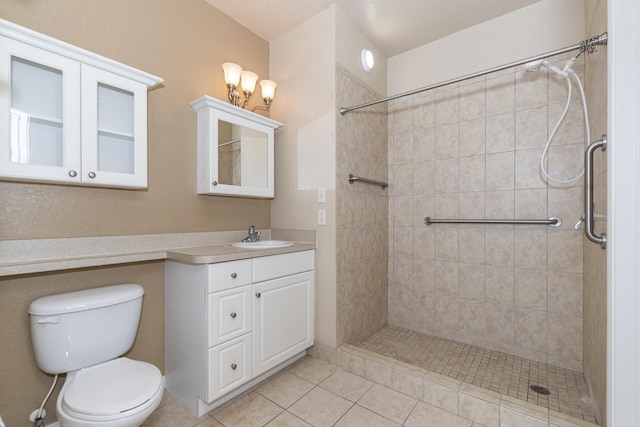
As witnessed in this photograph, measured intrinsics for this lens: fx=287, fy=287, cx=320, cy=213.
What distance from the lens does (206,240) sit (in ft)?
6.51

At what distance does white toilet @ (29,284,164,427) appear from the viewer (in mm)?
1087

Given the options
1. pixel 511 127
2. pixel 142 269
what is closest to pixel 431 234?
pixel 511 127

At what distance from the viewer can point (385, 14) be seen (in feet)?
7.19

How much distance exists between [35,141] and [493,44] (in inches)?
117

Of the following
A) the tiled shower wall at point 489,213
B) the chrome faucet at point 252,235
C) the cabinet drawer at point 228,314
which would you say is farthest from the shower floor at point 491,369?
the chrome faucet at point 252,235

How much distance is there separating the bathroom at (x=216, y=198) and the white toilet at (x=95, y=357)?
0.17 m

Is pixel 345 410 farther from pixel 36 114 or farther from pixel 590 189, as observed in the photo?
pixel 36 114

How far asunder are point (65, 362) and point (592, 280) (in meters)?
2.65

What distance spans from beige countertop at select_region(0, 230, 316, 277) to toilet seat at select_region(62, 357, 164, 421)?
1.61ft

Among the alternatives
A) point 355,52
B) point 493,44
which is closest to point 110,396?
point 355,52

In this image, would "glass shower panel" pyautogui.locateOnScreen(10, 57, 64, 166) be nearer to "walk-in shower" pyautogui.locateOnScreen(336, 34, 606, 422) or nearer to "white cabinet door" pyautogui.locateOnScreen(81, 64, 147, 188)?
"white cabinet door" pyautogui.locateOnScreen(81, 64, 147, 188)

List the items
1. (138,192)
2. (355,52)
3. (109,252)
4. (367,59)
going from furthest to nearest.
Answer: (367,59) < (355,52) < (138,192) < (109,252)

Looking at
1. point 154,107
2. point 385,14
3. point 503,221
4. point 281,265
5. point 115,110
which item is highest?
point 385,14

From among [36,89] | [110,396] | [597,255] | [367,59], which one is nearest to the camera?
[110,396]
